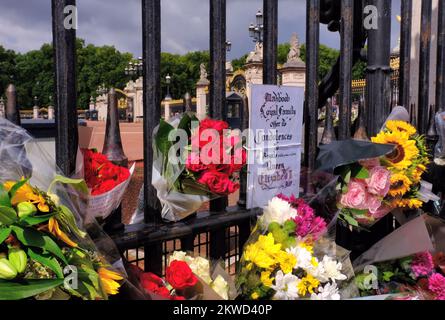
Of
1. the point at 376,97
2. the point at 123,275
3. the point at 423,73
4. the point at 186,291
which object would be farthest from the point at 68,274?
the point at 423,73

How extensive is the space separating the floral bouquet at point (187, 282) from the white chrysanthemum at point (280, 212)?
276 millimetres

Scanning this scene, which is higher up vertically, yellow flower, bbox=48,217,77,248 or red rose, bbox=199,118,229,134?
red rose, bbox=199,118,229,134

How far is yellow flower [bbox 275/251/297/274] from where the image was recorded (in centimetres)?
149

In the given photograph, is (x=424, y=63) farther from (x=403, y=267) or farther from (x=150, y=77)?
(x=150, y=77)

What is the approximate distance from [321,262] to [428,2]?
6.78ft

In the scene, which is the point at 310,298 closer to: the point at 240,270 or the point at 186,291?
the point at 240,270

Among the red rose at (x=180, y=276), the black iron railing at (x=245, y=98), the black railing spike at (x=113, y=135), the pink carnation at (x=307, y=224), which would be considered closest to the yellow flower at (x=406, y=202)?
the black iron railing at (x=245, y=98)

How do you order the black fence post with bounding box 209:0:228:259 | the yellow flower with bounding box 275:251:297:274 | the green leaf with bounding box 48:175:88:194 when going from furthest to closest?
the black fence post with bounding box 209:0:228:259
the yellow flower with bounding box 275:251:297:274
the green leaf with bounding box 48:175:88:194

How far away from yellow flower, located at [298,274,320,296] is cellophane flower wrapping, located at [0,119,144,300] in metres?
0.59

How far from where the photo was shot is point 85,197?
1169mm

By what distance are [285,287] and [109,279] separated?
626 mm

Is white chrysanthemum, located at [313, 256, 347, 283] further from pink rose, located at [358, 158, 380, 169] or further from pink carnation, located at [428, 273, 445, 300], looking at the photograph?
pink carnation, located at [428, 273, 445, 300]

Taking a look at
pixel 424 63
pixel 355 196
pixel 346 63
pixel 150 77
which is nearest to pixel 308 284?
pixel 355 196

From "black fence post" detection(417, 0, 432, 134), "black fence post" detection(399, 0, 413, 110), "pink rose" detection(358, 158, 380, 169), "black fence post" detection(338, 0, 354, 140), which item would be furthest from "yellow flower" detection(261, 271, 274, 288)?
"black fence post" detection(417, 0, 432, 134)
